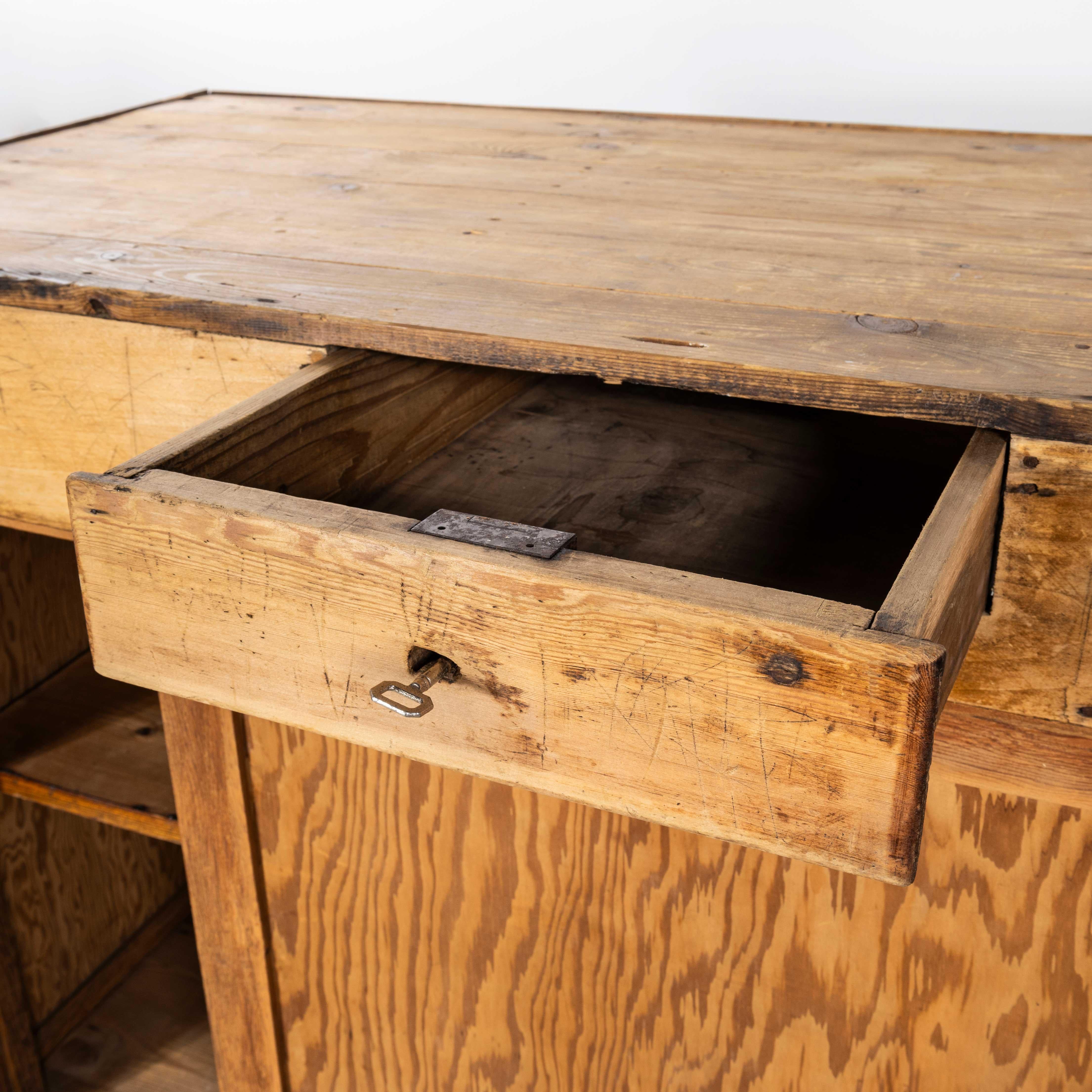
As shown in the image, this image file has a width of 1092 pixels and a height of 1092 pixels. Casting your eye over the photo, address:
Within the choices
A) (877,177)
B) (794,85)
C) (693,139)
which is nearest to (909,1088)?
(877,177)

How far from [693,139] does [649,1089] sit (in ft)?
3.01

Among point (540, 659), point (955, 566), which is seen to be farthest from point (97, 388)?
point (955, 566)

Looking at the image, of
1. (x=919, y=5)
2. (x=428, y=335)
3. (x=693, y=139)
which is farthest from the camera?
(x=919, y=5)

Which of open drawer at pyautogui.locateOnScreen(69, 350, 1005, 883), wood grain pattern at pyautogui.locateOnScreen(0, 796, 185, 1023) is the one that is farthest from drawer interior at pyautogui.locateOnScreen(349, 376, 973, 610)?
wood grain pattern at pyautogui.locateOnScreen(0, 796, 185, 1023)

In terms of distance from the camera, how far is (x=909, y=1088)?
32.4 inches

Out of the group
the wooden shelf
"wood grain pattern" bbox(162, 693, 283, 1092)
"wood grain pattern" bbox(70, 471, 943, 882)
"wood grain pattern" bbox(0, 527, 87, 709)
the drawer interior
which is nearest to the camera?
"wood grain pattern" bbox(70, 471, 943, 882)

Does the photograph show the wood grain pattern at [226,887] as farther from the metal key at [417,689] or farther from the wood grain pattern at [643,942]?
the metal key at [417,689]

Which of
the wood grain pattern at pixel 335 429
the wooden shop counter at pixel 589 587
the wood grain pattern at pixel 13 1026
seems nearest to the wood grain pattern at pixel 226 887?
the wooden shop counter at pixel 589 587

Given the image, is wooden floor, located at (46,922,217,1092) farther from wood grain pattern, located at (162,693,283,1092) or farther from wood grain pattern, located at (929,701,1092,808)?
wood grain pattern, located at (929,701,1092,808)

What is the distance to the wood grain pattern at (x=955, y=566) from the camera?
1.50 ft

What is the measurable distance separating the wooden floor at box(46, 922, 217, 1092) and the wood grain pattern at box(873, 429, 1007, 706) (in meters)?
1.14

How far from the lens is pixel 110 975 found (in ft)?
4.85

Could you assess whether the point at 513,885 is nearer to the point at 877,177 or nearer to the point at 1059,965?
the point at 1059,965

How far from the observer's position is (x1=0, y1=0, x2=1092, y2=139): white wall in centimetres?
139
